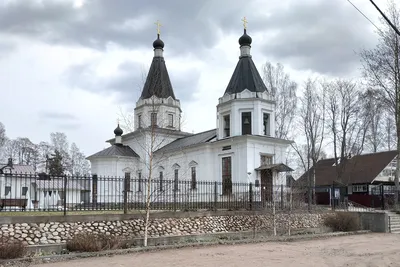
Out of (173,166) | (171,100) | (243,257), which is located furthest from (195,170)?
(243,257)

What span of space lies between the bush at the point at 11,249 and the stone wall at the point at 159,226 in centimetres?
90

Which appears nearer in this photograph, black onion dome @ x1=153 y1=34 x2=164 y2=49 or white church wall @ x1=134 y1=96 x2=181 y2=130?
white church wall @ x1=134 y1=96 x2=181 y2=130

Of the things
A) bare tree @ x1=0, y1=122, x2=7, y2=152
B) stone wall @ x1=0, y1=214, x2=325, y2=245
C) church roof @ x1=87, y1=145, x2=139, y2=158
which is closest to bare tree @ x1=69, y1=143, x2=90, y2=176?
bare tree @ x1=0, y1=122, x2=7, y2=152

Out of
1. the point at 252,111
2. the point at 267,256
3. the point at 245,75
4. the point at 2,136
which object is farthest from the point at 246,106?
the point at 2,136

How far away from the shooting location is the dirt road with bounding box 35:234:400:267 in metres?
11.4

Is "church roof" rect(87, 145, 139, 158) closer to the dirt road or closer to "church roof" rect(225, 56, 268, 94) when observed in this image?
"church roof" rect(225, 56, 268, 94)

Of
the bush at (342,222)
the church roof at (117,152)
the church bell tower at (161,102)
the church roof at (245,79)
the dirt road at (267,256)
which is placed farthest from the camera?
the church bell tower at (161,102)

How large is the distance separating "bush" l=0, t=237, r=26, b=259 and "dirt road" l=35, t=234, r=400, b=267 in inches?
50.8

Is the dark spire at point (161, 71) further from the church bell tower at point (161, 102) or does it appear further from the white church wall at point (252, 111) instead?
the white church wall at point (252, 111)

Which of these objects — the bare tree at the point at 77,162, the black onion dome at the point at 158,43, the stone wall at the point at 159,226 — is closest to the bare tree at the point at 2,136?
the bare tree at the point at 77,162

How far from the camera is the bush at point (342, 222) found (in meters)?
22.0

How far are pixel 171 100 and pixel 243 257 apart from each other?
3163 centimetres

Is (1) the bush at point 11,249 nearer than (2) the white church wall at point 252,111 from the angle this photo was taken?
Yes

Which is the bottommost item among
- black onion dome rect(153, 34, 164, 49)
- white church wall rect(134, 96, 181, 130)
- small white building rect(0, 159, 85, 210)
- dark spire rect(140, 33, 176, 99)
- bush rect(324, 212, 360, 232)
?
bush rect(324, 212, 360, 232)
